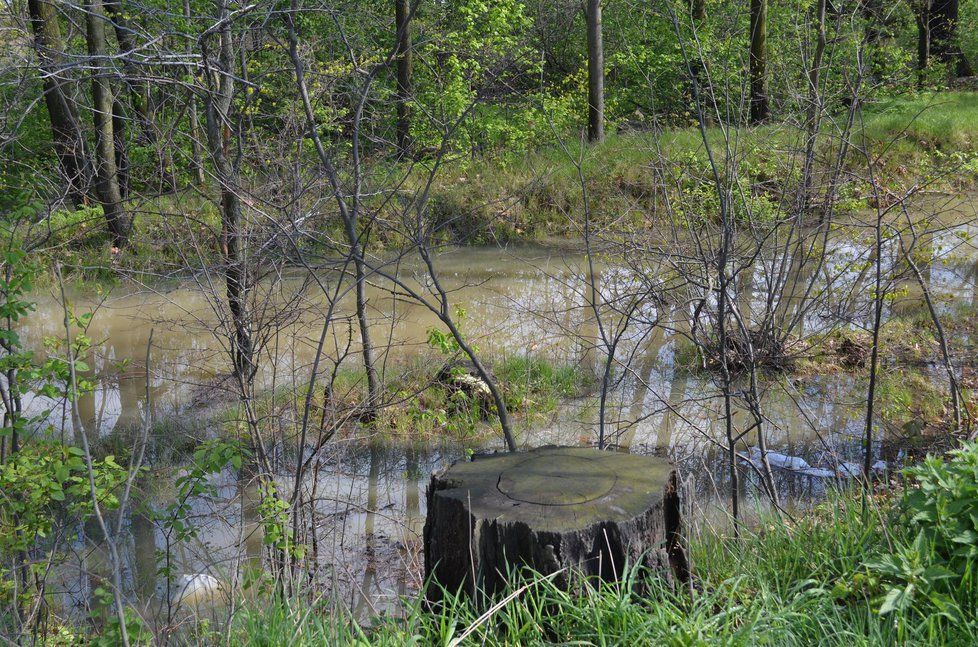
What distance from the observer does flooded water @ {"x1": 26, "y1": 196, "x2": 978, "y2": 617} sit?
5867 mm

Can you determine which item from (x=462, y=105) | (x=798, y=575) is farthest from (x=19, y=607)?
(x=462, y=105)

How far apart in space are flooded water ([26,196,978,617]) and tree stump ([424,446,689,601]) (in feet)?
2.28

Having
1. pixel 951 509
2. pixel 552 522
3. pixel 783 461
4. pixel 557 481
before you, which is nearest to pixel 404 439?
pixel 783 461

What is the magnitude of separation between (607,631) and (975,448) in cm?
169

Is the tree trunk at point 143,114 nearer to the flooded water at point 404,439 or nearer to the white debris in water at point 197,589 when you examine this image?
the flooded water at point 404,439

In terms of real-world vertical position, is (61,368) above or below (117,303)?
above

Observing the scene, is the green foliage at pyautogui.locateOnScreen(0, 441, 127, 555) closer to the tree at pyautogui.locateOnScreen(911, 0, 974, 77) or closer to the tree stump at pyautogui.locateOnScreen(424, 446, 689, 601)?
the tree stump at pyautogui.locateOnScreen(424, 446, 689, 601)

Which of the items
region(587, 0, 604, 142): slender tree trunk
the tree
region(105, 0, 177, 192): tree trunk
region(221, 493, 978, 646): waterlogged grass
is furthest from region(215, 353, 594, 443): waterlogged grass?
the tree

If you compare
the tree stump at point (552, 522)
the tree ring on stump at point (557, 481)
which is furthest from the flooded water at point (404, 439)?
the tree ring on stump at point (557, 481)

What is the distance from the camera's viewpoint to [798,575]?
376 cm

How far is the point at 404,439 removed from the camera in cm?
809

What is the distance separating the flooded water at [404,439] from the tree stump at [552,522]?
2.28ft

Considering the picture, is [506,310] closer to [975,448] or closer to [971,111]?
[975,448]

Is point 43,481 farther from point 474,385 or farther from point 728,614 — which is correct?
point 474,385
